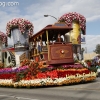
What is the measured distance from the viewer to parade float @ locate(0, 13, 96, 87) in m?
15.5

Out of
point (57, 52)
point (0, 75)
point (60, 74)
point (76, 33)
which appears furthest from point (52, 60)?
point (76, 33)

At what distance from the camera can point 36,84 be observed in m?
15.2

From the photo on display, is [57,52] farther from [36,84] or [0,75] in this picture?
[0,75]

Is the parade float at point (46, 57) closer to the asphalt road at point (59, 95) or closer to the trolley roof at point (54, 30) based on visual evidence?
the trolley roof at point (54, 30)

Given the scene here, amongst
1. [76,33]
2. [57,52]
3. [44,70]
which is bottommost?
[44,70]

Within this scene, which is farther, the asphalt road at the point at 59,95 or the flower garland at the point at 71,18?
the flower garland at the point at 71,18

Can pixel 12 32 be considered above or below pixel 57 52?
above

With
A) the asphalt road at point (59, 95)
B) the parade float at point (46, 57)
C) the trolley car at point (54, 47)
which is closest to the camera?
the asphalt road at point (59, 95)

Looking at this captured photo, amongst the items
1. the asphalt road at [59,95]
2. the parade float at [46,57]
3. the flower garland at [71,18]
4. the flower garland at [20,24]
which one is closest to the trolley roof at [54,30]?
the parade float at [46,57]

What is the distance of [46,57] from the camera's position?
59.8ft

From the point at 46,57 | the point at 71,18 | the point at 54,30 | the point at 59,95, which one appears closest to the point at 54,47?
the point at 46,57

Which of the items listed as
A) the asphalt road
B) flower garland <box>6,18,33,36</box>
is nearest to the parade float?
flower garland <box>6,18,33,36</box>

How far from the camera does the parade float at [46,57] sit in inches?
612

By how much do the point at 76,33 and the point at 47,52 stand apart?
622 centimetres
